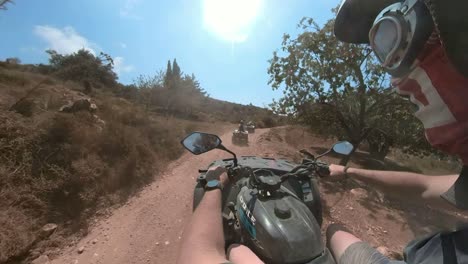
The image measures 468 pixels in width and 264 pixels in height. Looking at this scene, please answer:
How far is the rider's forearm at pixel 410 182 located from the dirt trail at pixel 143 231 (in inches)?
146

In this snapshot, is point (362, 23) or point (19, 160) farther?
point (19, 160)

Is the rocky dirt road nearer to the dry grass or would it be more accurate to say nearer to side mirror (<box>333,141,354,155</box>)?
the dry grass

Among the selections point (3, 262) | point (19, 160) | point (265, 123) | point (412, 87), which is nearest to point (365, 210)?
point (412, 87)

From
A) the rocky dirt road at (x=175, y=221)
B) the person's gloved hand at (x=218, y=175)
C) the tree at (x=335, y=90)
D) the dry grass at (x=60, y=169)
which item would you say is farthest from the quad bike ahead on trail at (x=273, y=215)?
the tree at (x=335, y=90)

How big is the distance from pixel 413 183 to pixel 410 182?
0.02 meters

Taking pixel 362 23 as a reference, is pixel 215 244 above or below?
below

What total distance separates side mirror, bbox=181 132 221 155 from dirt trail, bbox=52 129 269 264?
10.1 feet

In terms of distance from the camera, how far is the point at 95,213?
5.95 m

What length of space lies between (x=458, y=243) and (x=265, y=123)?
34580mm

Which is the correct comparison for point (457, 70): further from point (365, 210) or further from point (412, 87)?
point (365, 210)

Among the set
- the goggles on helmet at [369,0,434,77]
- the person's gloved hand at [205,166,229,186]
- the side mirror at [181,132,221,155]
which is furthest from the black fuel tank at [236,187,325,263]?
the goggles on helmet at [369,0,434,77]

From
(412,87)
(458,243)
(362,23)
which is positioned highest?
(362,23)

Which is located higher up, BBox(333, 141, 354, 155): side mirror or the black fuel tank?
BBox(333, 141, 354, 155): side mirror

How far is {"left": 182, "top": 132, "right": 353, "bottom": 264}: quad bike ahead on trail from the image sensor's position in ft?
5.09
